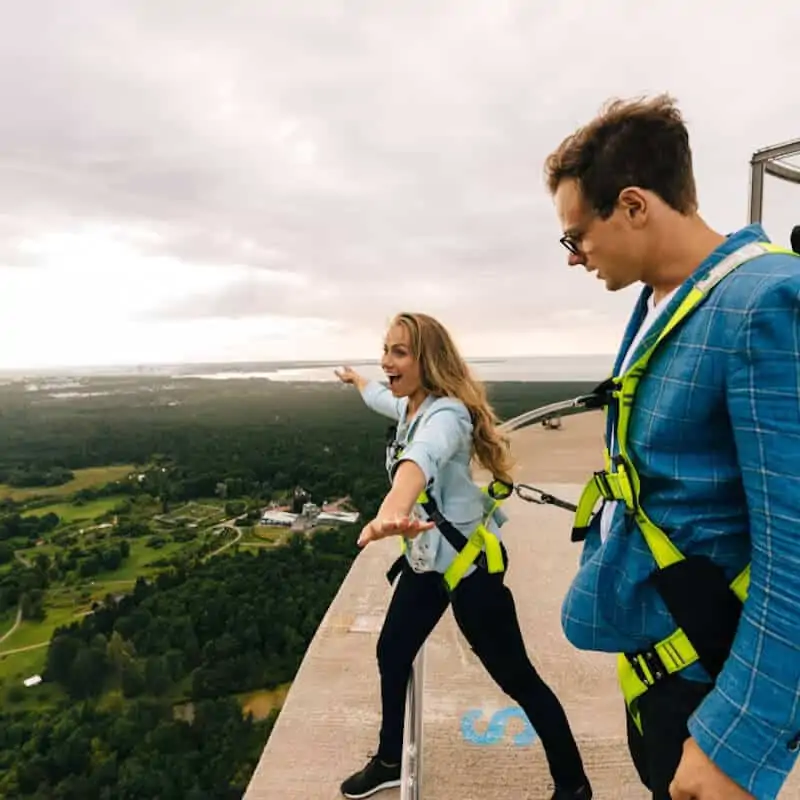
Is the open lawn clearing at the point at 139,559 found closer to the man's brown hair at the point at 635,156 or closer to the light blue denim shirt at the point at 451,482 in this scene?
the light blue denim shirt at the point at 451,482

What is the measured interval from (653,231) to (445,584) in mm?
1128

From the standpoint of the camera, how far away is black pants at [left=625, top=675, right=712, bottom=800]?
834 millimetres

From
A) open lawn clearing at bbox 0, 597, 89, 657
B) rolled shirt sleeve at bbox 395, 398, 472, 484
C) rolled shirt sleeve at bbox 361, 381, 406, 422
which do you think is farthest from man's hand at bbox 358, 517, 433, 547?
open lawn clearing at bbox 0, 597, 89, 657

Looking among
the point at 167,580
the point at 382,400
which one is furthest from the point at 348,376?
the point at 167,580

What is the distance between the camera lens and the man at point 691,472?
658 mm

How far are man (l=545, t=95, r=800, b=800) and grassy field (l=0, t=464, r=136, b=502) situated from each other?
5959cm

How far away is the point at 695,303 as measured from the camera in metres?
0.74

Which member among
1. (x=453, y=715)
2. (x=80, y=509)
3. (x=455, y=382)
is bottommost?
(x=80, y=509)

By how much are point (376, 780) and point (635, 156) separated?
1.98 metres

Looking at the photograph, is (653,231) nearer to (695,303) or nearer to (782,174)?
(695,303)

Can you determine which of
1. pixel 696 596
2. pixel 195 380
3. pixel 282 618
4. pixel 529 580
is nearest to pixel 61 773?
pixel 282 618

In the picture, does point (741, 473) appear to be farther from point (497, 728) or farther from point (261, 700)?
point (261, 700)

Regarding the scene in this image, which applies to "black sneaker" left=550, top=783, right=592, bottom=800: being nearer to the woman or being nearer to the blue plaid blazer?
the woman

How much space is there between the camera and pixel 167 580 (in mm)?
31812
